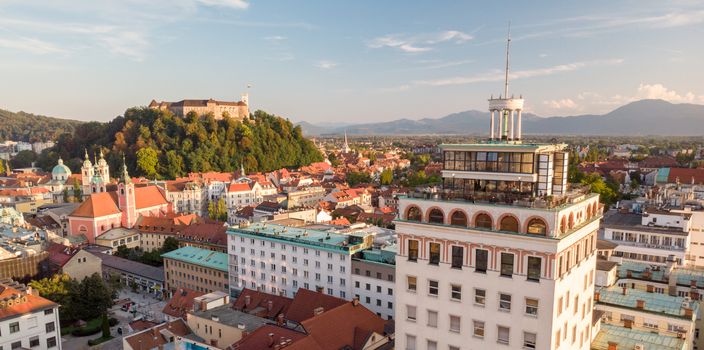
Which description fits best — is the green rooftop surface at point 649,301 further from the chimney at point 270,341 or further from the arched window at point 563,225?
the chimney at point 270,341

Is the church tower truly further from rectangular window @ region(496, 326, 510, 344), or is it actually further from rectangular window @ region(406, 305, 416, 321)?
rectangular window @ region(496, 326, 510, 344)

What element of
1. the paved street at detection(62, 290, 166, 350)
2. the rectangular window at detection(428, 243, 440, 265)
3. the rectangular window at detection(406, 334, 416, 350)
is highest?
the rectangular window at detection(428, 243, 440, 265)

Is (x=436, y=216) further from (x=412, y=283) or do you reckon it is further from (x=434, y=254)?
(x=412, y=283)

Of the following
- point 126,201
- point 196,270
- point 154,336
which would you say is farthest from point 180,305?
point 126,201

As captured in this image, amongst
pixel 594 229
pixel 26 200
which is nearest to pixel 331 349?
pixel 594 229

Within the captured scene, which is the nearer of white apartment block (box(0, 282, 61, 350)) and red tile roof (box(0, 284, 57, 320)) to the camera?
white apartment block (box(0, 282, 61, 350))

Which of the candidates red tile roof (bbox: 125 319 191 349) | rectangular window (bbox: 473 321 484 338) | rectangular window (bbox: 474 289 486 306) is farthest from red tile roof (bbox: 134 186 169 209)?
rectangular window (bbox: 474 289 486 306)
